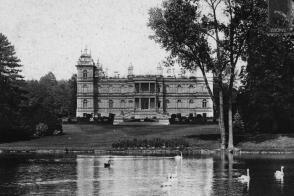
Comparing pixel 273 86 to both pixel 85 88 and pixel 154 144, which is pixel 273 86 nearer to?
pixel 154 144

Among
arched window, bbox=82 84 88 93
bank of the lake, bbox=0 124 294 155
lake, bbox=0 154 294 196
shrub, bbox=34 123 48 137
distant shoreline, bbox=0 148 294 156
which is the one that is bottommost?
lake, bbox=0 154 294 196

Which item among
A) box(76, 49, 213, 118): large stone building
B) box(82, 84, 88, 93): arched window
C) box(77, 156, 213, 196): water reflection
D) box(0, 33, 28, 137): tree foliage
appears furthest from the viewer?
box(82, 84, 88, 93): arched window

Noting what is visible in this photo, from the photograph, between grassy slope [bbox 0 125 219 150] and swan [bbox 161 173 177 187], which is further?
grassy slope [bbox 0 125 219 150]

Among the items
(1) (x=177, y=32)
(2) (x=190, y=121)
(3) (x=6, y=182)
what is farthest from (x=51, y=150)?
(2) (x=190, y=121)

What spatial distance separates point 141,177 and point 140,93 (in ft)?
354

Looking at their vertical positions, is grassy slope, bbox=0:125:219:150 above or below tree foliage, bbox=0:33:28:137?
below

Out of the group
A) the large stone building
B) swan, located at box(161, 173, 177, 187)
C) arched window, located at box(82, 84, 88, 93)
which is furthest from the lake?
arched window, located at box(82, 84, 88, 93)

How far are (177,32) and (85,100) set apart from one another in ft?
296

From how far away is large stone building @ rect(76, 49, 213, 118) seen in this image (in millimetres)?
138750

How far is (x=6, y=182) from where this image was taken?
1115 inches

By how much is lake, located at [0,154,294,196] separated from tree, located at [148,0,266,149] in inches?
499

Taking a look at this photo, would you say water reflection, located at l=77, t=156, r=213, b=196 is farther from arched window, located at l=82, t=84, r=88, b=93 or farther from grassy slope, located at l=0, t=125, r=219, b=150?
arched window, located at l=82, t=84, r=88, b=93

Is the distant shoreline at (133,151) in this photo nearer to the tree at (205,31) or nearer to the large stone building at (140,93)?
the tree at (205,31)

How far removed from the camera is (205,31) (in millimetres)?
51719
